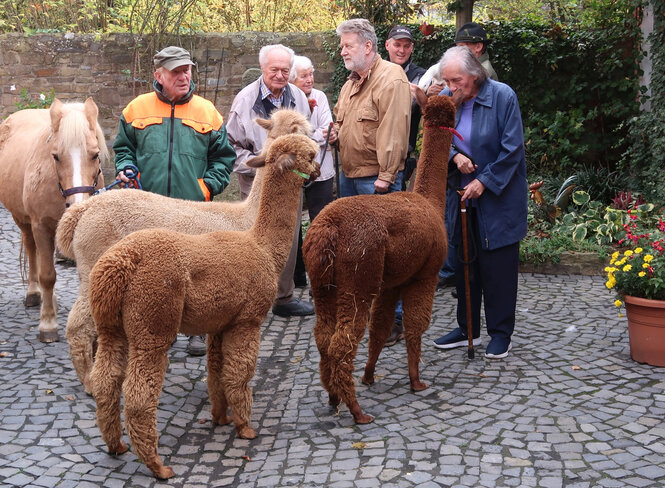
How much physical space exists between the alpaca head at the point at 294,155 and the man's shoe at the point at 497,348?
91.8 inches

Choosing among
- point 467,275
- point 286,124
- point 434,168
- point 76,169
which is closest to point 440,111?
point 434,168

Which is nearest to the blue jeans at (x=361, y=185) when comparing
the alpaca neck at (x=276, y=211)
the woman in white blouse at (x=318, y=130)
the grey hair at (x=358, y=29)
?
the woman in white blouse at (x=318, y=130)

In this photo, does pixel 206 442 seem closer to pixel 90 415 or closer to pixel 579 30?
pixel 90 415

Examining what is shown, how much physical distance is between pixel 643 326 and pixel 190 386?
355 cm

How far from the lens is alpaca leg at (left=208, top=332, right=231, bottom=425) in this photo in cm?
458

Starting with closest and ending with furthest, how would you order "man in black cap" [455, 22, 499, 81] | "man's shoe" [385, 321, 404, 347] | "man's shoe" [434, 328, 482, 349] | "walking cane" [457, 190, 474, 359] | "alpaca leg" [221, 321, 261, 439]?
"alpaca leg" [221, 321, 261, 439] < "walking cane" [457, 190, 474, 359] < "man's shoe" [434, 328, 482, 349] < "man's shoe" [385, 321, 404, 347] < "man in black cap" [455, 22, 499, 81]

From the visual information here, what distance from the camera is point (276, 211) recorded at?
4.57 metres

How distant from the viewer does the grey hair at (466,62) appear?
556 cm

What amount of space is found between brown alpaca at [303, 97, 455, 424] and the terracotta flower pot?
1.78 m

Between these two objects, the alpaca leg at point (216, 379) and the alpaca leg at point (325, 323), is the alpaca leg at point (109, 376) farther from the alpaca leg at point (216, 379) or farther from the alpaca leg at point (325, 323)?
the alpaca leg at point (325, 323)

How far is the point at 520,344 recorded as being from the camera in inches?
249

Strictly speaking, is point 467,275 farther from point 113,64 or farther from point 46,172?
point 113,64

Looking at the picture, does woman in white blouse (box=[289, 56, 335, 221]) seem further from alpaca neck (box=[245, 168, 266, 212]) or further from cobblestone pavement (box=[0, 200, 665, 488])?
cobblestone pavement (box=[0, 200, 665, 488])

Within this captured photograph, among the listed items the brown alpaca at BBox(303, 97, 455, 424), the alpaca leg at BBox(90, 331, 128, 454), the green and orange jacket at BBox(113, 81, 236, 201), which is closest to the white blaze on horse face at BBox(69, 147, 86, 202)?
the green and orange jacket at BBox(113, 81, 236, 201)
